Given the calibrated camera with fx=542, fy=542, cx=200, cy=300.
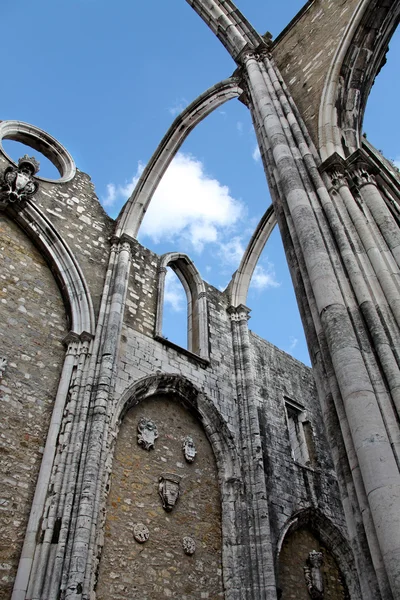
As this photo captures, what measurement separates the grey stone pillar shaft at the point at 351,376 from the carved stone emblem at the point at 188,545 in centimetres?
420

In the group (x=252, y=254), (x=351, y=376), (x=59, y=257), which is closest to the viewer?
(x=351, y=376)

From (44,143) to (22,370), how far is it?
495 centimetres

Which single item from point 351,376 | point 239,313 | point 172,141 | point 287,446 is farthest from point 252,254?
point 351,376

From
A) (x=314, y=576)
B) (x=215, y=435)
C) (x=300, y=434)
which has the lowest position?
(x=314, y=576)

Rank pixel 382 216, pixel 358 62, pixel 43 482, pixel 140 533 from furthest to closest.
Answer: pixel 358 62
pixel 140 533
pixel 43 482
pixel 382 216

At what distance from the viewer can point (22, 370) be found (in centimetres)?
696

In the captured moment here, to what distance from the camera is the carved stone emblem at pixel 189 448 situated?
7918 mm

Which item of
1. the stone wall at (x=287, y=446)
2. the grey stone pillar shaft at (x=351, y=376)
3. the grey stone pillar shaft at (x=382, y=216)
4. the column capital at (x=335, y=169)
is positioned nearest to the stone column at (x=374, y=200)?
the grey stone pillar shaft at (x=382, y=216)

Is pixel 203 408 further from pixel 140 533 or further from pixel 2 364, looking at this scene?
pixel 2 364

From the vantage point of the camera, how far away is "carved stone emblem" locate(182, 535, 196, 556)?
7028 mm

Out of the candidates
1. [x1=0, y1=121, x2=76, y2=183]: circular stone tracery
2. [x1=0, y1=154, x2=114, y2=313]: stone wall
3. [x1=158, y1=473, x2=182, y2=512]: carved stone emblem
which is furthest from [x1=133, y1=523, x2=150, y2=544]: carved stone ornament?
[x1=0, y1=121, x2=76, y2=183]: circular stone tracery

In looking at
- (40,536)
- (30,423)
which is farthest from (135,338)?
(40,536)

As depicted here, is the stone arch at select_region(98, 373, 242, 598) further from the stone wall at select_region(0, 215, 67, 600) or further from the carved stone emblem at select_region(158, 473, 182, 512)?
the stone wall at select_region(0, 215, 67, 600)

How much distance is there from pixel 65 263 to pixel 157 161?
3515mm
